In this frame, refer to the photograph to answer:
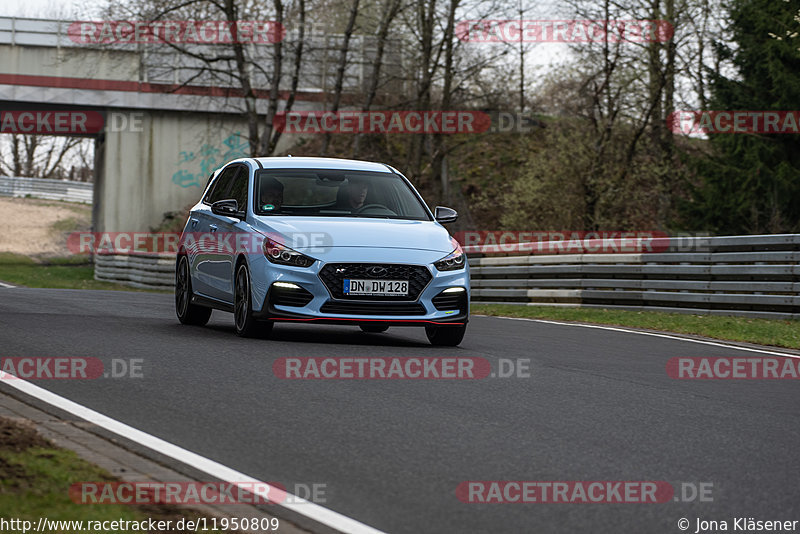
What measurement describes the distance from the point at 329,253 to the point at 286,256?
387 millimetres

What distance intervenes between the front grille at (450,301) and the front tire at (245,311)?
1.53 meters

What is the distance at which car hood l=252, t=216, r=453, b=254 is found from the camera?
10.9 m

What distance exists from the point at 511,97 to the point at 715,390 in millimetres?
28713

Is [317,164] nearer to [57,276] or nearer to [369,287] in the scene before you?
[369,287]

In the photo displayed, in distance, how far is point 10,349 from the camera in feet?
31.5

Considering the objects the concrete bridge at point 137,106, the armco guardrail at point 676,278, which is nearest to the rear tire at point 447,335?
the armco guardrail at point 676,278

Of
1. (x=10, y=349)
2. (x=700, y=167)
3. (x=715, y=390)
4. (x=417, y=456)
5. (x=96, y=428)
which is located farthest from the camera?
(x=700, y=167)

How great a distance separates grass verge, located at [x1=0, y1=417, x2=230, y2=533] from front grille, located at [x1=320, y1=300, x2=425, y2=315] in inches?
201

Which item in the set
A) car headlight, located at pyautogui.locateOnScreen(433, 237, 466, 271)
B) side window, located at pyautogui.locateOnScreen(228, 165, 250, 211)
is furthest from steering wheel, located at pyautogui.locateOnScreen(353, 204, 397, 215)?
side window, located at pyautogui.locateOnScreen(228, 165, 250, 211)

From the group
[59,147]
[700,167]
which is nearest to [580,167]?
[700,167]

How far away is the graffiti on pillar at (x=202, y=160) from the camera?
137 feet

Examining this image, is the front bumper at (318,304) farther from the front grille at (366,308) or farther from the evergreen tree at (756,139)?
the evergreen tree at (756,139)

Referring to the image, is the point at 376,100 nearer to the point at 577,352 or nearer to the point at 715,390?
the point at 577,352

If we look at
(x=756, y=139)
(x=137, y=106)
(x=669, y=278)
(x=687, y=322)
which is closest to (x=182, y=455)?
(x=687, y=322)
